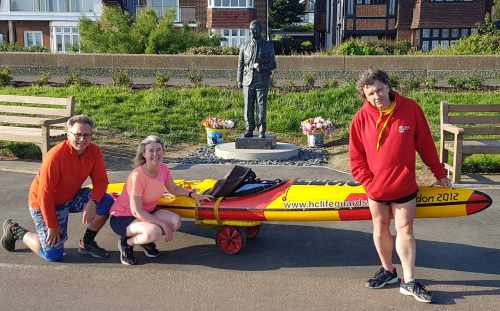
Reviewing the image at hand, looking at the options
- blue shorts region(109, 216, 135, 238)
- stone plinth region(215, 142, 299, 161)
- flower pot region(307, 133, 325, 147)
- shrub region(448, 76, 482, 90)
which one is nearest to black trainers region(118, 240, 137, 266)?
blue shorts region(109, 216, 135, 238)

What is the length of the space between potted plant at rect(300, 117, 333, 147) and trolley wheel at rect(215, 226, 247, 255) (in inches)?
244

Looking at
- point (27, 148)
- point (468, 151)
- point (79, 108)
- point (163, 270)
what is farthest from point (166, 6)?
point (163, 270)

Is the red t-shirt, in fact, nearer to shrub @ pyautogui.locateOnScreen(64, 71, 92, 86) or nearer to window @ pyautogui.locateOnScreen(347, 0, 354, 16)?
shrub @ pyautogui.locateOnScreen(64, 71, 92, 86)

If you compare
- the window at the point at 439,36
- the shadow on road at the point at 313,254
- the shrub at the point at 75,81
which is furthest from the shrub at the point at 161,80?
the window at the point at 439,36

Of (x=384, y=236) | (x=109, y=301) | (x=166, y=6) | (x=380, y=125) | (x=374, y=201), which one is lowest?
(x=109, y=301)

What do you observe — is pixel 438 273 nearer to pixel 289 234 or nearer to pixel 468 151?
pixel 289 234

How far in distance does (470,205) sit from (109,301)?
294cm

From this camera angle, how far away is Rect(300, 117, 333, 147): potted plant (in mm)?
11641

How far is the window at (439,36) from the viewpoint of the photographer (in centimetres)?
3559

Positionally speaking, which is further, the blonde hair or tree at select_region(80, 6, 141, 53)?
tree at select_region(80, 6, 141, 53)

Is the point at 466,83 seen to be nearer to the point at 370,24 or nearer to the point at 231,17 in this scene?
the point at 231,17

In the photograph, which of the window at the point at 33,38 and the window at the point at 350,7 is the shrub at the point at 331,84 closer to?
the window at the point at 350,7

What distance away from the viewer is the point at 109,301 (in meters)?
4.64

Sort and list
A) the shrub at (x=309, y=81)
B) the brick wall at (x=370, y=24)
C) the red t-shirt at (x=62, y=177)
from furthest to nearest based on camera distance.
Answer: the brick wall at (x=370, y=24) < the shrub at (x=309, y=81) < the red t-shirt at (x=62, y=177)
